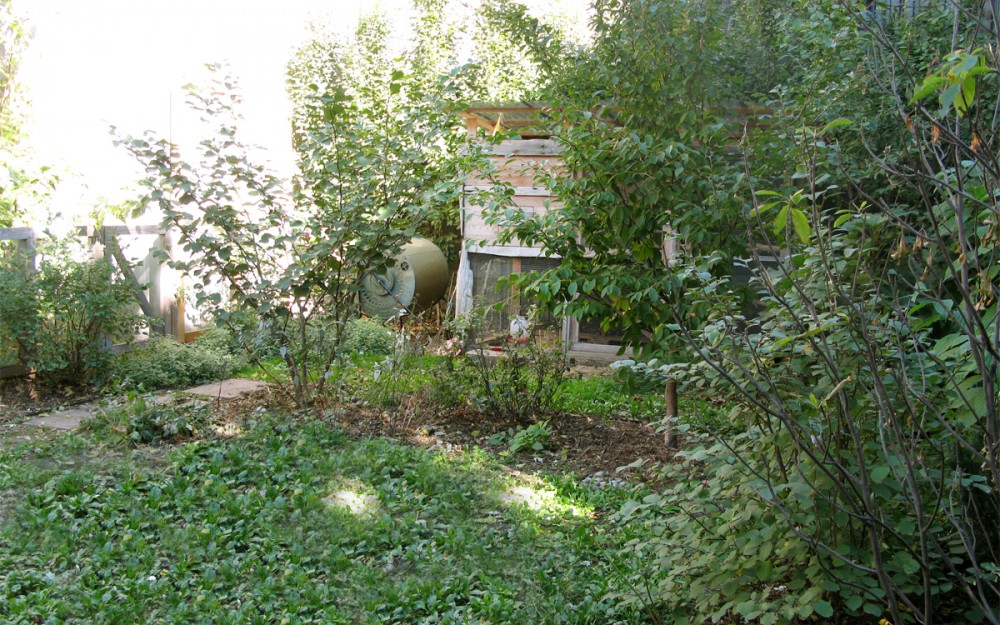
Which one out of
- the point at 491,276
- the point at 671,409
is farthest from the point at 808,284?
the point at 491,276

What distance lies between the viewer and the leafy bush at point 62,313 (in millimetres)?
7301

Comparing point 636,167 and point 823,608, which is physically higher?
point 636,167

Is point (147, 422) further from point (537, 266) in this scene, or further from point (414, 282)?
point (414, 282)

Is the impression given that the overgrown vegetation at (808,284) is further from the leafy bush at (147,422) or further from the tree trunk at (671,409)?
the leafy bush at (147,422)

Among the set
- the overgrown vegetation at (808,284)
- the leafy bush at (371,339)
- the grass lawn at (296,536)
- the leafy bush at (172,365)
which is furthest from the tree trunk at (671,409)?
the leafy bush at (371,339)

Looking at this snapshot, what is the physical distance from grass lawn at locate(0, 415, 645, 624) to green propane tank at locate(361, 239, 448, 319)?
5.79 m

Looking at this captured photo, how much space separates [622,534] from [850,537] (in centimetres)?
159

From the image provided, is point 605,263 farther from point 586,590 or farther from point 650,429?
point 586,590

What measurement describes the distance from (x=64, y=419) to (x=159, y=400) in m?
0.72

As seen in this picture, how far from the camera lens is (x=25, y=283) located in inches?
288

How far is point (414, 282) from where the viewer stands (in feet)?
37.9


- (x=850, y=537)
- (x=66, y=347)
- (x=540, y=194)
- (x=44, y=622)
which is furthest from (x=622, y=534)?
(x=540, y=194)

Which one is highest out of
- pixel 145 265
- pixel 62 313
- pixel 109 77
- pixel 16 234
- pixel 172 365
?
pixel 109 77

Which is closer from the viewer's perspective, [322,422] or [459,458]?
[459,458]
